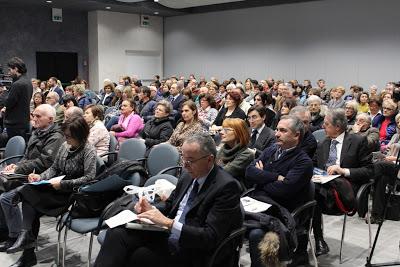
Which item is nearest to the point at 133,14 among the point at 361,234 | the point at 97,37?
the point at 97,37

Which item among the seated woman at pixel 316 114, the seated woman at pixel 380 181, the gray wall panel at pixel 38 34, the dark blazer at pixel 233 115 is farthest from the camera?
the gray wall panel at pixel 38 34

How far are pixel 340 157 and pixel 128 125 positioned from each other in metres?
3.06

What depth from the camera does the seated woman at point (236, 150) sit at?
3617 millimetres

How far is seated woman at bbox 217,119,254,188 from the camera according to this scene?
142 inches

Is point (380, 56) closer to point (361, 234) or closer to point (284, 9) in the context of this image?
point (284, 9)

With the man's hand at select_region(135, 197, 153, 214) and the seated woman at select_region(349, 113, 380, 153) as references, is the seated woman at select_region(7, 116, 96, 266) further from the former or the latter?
the seated woman at select_region(349, 113, 380, 153)

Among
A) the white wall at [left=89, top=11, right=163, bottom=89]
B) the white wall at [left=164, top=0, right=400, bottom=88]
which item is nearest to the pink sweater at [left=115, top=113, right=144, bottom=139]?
the white wall at [left=164, top=0, right=400, bottom=88]

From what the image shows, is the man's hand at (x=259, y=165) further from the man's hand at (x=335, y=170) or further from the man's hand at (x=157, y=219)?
the man's hand at (x=157, y=219)

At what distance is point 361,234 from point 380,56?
10113mm

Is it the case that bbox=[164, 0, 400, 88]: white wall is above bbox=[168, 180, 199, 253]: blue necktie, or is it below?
above

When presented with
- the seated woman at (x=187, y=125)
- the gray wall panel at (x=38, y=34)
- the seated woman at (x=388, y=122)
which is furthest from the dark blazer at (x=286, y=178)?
the gray wall panel at (x=38, y=34)

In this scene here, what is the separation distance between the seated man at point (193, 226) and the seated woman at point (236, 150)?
3.28 feet

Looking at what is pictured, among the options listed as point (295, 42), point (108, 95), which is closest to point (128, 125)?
point (108, 95)

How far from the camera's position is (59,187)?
3441 millimetres
